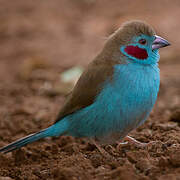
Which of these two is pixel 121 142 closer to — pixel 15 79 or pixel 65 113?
pixel 65 113

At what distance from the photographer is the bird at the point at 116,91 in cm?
381

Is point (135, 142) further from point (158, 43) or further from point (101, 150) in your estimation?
point (158, 43)

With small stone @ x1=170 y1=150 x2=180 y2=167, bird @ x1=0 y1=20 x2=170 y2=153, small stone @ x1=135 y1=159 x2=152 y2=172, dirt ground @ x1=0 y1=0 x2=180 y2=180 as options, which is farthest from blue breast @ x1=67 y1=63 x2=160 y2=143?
small stone @ x1=170 y1=150 x2=180 y2=167

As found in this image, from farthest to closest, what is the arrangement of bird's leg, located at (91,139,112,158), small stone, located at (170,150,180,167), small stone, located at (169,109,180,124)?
small stone, located at (169,109,180,124)
bird's leg, located at (91,139,112,158)
small stone, located at (170,150,180,167)

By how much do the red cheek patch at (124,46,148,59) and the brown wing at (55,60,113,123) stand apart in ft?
0.72

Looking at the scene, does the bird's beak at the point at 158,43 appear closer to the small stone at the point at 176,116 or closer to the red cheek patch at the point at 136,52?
the red cheek patch at the point at 136,52

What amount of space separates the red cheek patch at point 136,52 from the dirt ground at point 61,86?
1.70 ft

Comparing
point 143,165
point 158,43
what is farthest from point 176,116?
point 143,165

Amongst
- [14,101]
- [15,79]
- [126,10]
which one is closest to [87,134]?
[14,101]

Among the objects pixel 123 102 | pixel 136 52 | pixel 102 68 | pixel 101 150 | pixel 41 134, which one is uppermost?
pixel 136 52

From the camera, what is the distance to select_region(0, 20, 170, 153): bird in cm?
381

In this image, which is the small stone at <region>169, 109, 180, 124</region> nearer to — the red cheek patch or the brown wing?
the red cheek patch

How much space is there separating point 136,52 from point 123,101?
0.51 m

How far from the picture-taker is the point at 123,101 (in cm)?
378
